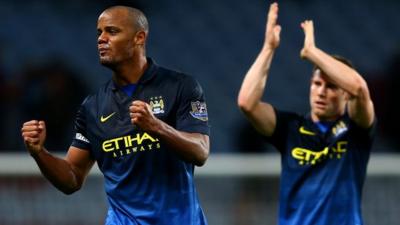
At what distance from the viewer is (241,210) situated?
6.96 metres

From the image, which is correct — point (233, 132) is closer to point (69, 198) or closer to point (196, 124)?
point (69, 198)

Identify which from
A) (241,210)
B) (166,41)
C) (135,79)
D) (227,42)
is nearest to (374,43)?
(227,42)

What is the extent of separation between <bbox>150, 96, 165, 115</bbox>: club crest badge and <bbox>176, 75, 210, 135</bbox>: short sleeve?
0.27 ft

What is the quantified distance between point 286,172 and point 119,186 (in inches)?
53.5

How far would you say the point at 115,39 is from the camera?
458cm

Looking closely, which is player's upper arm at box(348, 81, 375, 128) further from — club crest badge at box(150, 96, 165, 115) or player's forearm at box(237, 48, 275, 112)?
club crest badge at box(150, 96, 165, 115)

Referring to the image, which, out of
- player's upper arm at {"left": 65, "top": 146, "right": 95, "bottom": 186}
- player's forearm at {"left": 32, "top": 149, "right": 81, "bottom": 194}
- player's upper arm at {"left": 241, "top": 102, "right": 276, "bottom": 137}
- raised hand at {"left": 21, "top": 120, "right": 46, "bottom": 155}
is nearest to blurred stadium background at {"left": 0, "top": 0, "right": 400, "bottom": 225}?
player's upper arm at {"left": 241, "top": 102, "right": 276, "bottom": 137}

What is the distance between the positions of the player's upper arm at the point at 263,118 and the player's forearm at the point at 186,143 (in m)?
1.26

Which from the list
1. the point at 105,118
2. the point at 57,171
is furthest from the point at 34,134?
the point at 105,118

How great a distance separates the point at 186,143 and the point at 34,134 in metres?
0.70

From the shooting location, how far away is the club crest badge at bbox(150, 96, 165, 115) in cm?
454

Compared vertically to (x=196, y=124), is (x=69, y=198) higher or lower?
lower

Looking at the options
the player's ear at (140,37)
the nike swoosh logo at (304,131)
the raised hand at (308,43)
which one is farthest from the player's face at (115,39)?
the nike swoosh logo at (304,131)

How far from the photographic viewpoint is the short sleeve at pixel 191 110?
4.48 metres
